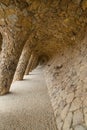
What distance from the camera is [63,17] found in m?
6.14

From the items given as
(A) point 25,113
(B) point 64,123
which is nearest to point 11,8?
→ (A) point 25,113

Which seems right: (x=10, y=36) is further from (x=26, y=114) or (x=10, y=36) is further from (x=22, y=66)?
(x=22, y=66)

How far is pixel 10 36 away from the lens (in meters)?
5.52

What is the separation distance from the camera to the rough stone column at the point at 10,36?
479cm

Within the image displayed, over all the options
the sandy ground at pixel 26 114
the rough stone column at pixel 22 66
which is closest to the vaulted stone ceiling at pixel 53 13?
the sandy ground at pixel 26 114

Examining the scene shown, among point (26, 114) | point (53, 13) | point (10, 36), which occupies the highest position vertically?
point (53, 13)

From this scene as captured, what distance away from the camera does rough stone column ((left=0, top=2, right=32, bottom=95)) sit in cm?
479

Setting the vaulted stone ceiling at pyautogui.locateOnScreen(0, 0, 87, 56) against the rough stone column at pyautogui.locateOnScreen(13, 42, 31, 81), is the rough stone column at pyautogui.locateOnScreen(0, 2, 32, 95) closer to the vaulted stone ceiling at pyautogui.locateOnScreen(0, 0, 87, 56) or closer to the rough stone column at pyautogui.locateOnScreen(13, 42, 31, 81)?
the vaulted stone ceiling at pyautogui.locateOnScreen(0, 0, 87, 56)

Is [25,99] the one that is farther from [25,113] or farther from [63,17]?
[63,17]

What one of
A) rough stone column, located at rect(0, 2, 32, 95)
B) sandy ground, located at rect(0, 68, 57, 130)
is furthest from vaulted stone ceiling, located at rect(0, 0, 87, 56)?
sandy ground, located at rect(0, 68, 57, 130)

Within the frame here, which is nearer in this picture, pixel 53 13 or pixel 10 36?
pixel 10 36

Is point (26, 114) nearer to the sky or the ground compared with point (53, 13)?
nearer to the ground

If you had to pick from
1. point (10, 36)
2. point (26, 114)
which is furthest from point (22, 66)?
point (26, 114)

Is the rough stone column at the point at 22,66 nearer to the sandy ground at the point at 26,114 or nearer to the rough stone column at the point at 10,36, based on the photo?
the rough stone column at the point at 10,36
